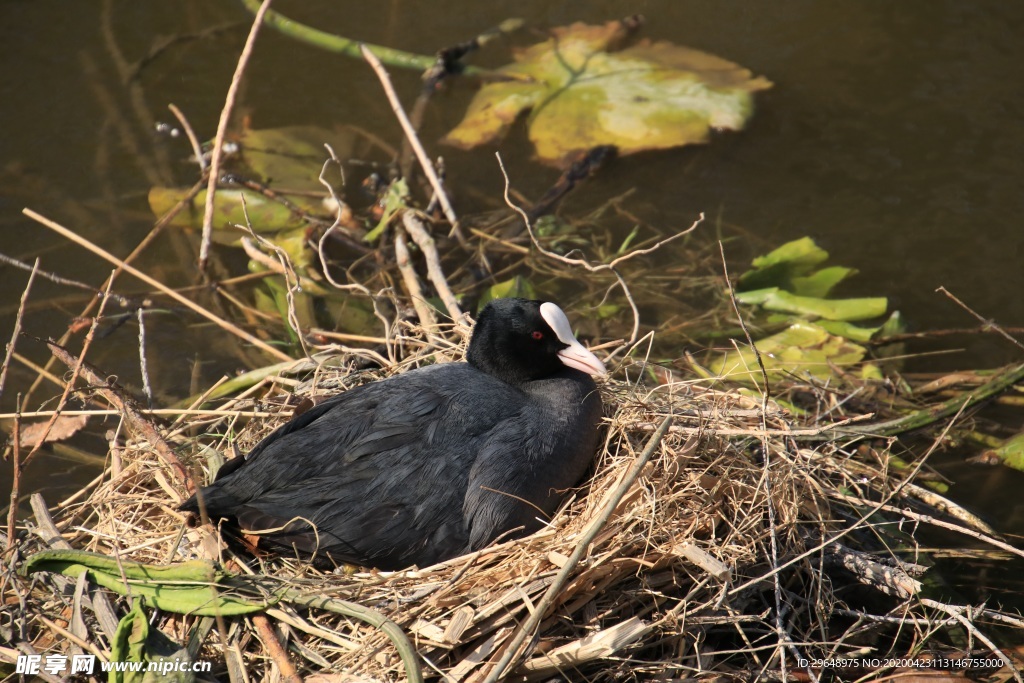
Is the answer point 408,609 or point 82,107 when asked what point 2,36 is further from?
point 408,609

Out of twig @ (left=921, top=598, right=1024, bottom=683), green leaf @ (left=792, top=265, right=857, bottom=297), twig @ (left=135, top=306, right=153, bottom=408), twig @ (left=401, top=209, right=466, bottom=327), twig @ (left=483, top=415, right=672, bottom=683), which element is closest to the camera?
twig @ (left=483, top=415, right=672, bottom=683)

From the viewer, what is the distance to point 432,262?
373 centimetres

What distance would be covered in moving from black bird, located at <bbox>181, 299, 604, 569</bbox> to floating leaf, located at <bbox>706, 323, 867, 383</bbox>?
989 mm

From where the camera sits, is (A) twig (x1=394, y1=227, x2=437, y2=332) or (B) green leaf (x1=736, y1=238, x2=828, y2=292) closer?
(A) twig (x1=394, y1=227, x2=437, y2=332)

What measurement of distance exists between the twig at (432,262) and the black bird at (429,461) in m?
0.67

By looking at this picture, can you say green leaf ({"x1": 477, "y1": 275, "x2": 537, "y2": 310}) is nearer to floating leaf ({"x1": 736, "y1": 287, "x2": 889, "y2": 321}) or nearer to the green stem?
floating leaf ({"x1": 736, "y1": 287, "x2": 889, "y2": 321})

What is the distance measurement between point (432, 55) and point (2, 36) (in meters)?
2.30

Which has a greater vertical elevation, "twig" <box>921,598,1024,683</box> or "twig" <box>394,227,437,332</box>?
"twig" <box>394,227,437,332</box>

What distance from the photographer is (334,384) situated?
3139 millimetres

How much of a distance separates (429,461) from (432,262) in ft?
4.80

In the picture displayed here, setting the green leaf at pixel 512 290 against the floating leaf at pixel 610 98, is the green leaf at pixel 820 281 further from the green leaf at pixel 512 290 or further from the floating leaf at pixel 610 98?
the green leaf at pixel 512 290

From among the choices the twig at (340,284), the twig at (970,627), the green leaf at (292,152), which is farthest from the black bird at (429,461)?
the green leaf at (292,152)

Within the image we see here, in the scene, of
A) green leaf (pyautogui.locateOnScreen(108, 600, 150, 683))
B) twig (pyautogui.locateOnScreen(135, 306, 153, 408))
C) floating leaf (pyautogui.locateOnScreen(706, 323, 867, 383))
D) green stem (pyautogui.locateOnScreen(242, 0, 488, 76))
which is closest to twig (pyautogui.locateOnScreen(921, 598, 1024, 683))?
floating leaf (pyautogui.locateOnScreen(706, 323, 867, 383))

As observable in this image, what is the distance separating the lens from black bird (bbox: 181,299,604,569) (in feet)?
7.68
